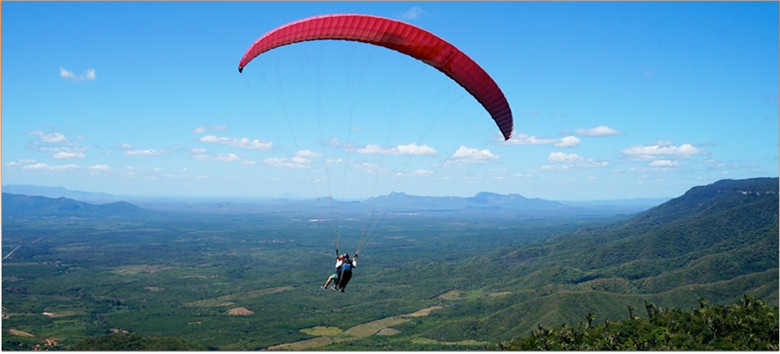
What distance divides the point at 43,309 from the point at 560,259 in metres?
122

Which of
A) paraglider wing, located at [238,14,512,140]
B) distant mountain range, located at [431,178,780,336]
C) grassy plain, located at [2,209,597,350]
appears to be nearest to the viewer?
paraglider wing, located at [238,14,512,140]

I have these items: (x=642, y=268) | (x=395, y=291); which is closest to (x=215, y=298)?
(x=395, y=291)

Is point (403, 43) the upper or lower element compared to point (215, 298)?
upper

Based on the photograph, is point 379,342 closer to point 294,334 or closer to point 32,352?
point 294,334

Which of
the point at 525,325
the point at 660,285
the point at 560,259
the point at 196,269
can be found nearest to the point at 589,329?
the point at 525,325

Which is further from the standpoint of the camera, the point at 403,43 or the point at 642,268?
the point at 642,268

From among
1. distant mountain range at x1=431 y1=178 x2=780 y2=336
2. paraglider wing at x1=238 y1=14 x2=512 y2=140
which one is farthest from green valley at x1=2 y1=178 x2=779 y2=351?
paraglider wing at x1=238 y1=14 x2=512 y2=140

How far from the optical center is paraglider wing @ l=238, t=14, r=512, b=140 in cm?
1600

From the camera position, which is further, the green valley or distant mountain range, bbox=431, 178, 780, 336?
distant mountain range, bbox=431, 178, 780, 336

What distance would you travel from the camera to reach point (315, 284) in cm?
14562

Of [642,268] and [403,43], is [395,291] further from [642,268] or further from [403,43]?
[403,43]

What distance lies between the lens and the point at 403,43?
17.2 metres

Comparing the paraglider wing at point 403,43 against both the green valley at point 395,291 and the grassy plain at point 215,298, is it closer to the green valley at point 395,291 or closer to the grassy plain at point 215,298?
the green valley at point 395,291

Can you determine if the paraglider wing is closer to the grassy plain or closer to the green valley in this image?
the green valley
